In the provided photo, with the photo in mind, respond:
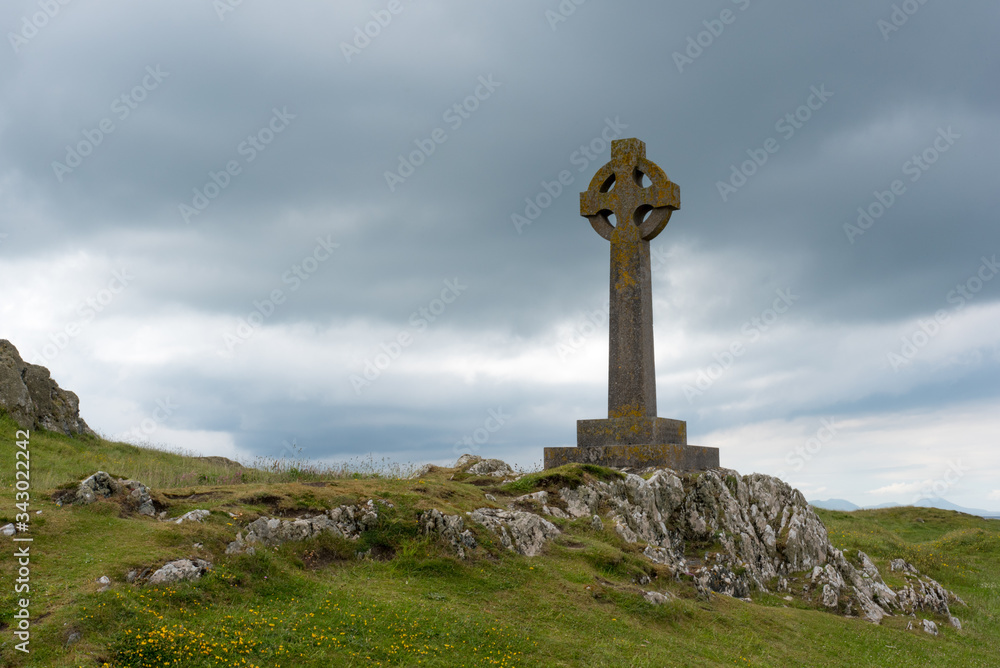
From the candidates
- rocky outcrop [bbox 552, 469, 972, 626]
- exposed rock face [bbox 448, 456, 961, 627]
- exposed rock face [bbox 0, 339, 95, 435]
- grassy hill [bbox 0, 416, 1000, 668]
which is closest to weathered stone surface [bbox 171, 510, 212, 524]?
grassy hill [bbox 0, 416, 1000, 668]

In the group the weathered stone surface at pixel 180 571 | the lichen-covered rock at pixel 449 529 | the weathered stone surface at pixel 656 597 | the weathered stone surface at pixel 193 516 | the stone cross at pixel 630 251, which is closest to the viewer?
the weathered stone surface at pixel 180 571

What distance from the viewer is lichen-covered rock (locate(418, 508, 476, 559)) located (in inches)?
536

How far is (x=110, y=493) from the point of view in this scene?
42.2ft

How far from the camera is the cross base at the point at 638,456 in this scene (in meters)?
20.0

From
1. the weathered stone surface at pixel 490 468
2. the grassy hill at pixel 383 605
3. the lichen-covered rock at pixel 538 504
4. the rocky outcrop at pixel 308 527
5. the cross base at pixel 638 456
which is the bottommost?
the grassy hill at pixel 383 605

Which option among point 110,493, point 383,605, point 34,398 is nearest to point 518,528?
point 383,605

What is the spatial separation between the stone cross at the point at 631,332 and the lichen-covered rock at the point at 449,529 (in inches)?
301

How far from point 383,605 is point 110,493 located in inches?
221

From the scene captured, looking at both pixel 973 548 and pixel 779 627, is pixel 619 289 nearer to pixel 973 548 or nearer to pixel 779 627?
pixel 779 627

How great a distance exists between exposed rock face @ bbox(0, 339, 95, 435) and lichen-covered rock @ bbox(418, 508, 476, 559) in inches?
679

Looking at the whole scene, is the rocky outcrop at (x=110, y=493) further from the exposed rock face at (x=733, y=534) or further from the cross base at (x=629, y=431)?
the cross base at (x=629, y=431)

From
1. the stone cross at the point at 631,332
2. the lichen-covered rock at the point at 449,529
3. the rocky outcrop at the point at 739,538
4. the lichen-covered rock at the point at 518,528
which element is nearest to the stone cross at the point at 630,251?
the stone cross at the point at 631,332

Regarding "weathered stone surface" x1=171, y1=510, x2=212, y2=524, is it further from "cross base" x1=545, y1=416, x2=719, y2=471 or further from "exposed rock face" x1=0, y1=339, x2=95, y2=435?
"exposed rock face" x1=0, y1=339, x2=95, y2=435

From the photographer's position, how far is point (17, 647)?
859 cm
